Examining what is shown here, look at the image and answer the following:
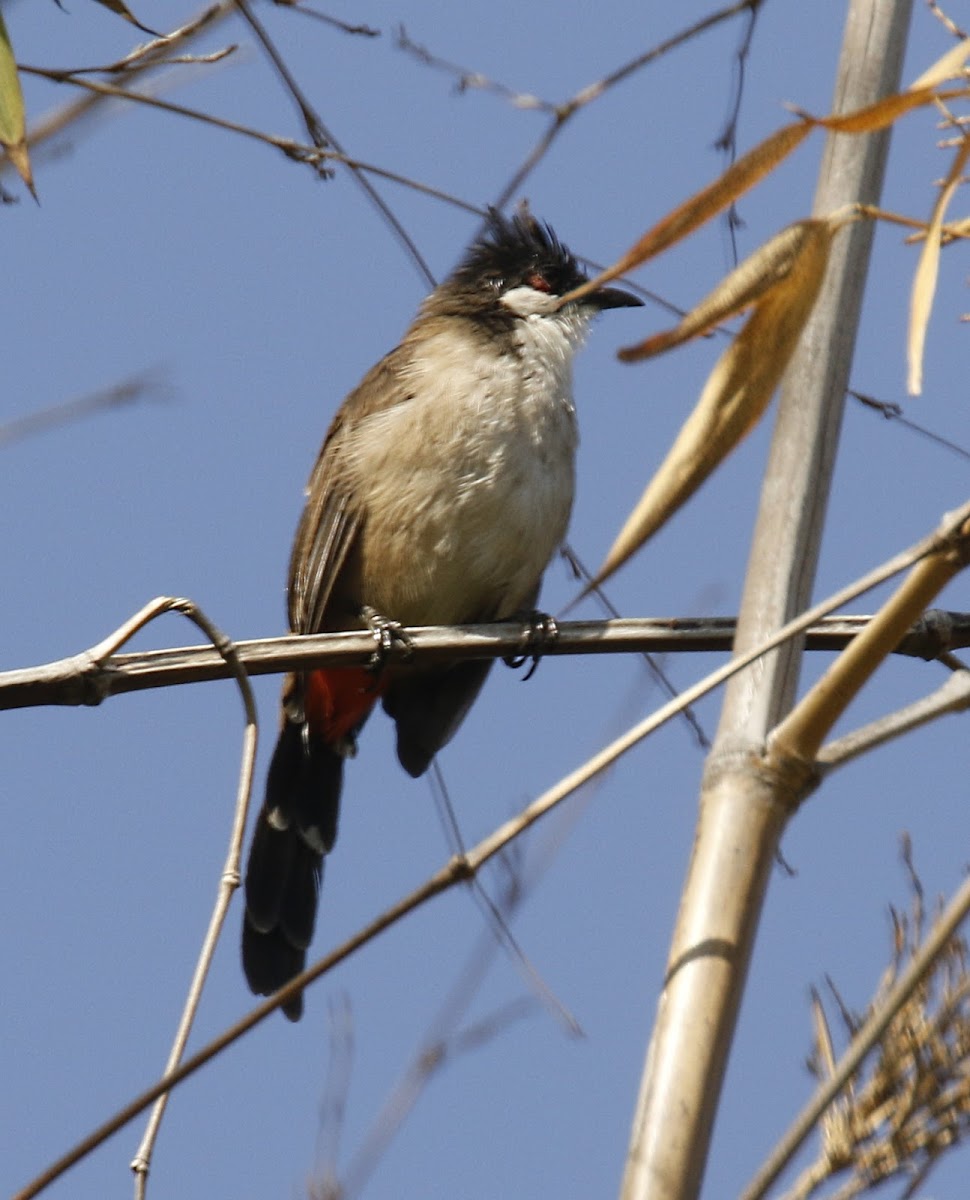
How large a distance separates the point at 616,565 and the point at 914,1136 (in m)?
0.62

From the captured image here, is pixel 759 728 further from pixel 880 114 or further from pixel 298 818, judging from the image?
pixel 298 818

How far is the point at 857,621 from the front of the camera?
2.40 meters

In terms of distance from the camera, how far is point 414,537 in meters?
4.39

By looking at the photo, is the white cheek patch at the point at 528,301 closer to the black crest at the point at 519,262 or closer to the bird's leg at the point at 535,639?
the black crest at the point at 519,262

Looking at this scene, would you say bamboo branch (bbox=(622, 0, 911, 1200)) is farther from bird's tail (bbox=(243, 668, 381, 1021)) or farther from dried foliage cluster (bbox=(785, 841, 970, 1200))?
bird's tail (bbox=(243, 668, 381, 1021))

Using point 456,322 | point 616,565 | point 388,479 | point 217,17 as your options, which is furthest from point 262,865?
point 616,565

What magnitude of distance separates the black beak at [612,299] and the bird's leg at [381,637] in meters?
1.24

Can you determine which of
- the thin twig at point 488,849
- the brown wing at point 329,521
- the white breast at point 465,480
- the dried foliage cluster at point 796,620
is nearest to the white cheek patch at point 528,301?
the white breast at point 465,480

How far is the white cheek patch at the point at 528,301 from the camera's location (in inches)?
189

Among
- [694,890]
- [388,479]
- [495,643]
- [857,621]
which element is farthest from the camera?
[388,479]

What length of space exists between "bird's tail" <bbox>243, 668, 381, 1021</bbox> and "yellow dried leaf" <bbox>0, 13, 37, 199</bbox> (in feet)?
8.04

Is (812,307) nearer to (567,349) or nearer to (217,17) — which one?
(217,17)

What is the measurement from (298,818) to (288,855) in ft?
0.41

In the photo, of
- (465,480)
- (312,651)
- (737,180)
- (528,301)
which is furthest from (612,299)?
(737,180)
